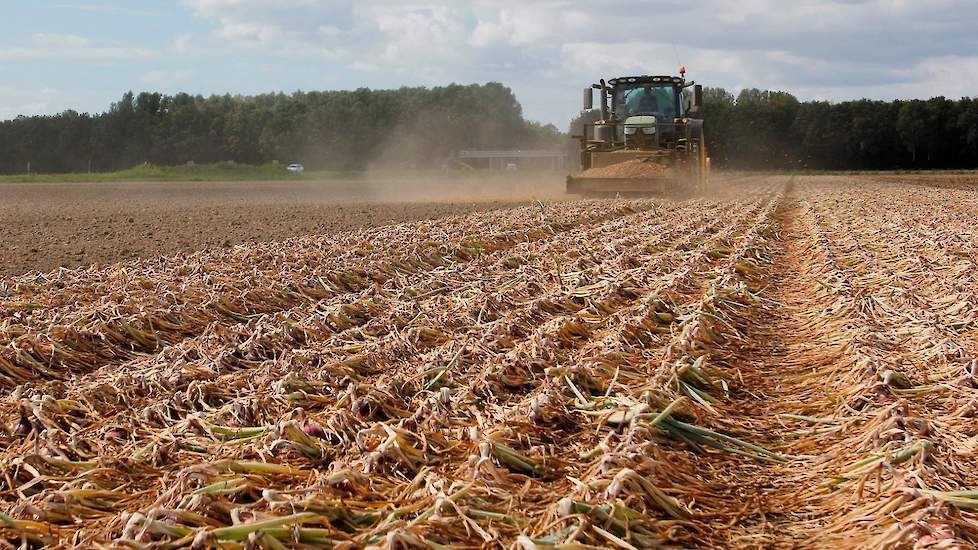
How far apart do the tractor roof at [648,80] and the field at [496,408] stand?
56.9 ft

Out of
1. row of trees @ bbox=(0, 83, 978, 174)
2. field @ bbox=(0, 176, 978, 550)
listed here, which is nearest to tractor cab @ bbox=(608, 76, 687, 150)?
field @ bbox=(0, 176, 978, 550)

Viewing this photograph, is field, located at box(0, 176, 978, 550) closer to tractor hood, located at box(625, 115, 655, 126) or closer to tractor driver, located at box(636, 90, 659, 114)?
tractor hood, located at box(625, 115, 655, 126)

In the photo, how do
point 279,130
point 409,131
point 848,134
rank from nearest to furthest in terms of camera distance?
1. point 848,134
2. point 279,130
3. point 409,131

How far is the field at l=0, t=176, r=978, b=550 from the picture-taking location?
3.76 m

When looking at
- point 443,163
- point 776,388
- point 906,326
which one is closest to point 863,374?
point 776,388

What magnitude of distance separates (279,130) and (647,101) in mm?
68946

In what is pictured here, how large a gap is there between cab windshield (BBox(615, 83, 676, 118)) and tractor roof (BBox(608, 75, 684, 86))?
Result: 114mm

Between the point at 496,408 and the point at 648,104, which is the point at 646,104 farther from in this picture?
the point at 496,408

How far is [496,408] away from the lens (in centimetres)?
530

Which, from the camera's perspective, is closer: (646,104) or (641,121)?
(641,121)

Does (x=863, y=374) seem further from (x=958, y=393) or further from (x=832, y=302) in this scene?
(x=832, y=302)

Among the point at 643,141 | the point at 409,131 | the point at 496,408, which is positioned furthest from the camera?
the point at 409,131

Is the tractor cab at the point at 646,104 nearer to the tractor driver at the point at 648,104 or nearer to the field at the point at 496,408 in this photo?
the tractor driver at the point at 648,104

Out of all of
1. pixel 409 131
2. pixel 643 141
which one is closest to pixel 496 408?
pixel 643 141
